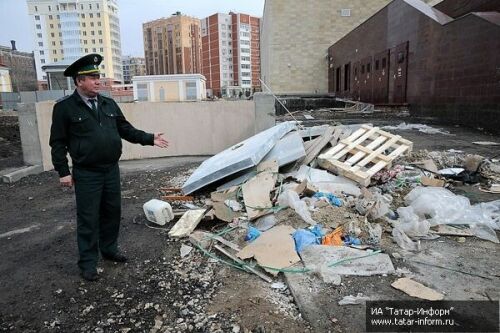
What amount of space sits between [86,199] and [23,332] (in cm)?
103

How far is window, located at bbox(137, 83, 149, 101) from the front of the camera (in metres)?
20.9

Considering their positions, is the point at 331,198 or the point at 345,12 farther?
the point at 345,12

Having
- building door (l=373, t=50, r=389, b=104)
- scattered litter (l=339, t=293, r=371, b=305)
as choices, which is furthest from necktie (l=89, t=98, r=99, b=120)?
building door (l=373, t=50, r=389, b=104)

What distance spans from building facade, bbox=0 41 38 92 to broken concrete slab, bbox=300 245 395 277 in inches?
2396

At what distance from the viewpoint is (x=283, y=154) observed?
17.4 ft

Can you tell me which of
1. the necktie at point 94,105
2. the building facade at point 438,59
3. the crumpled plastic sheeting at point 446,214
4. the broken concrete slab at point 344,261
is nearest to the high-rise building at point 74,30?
the building facade at point 438,59

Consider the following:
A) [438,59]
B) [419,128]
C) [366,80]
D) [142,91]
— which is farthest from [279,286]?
[142,91]

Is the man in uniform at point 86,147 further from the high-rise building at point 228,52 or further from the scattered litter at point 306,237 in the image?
the high-rise building at point 228,52

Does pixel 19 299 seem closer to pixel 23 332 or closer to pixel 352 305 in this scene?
pixel 23 332

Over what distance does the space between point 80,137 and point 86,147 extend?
110mm

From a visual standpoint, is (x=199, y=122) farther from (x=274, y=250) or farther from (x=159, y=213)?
(x=274, y=250)

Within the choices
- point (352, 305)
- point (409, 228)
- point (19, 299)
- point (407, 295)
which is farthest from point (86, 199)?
point (409, 228)

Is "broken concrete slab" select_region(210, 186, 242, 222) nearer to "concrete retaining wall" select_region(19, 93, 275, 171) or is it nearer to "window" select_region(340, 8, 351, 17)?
"concrete retaining wall" select_region(19, 93, 275, 171)

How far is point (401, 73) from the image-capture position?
1524 centimetres
